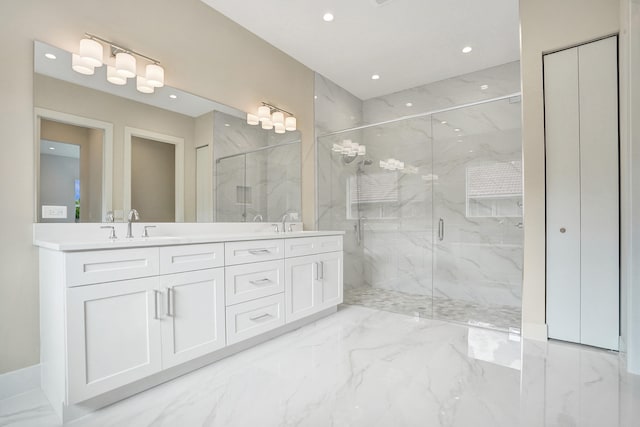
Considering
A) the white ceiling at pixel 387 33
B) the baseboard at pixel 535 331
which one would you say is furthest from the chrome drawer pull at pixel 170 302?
the baseboard at pixel 535 331

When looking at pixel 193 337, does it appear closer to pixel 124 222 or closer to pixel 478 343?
pixel 124 222

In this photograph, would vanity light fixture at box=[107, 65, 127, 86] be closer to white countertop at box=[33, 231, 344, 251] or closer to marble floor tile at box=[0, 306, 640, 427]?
white countertop at box=[33, 231, 344, 251]

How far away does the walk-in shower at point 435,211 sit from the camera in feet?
10.5

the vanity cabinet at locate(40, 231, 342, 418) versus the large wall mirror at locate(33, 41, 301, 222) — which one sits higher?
the large wall mirror at locate(33, 41, 301, 222)

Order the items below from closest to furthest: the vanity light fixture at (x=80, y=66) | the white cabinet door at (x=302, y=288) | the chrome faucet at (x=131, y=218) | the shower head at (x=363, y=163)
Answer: the vanity light fixture at (x=80, y=66) < the chrome faucet at (x=131, y=218) < the white cabinet door at (x=302, y=288) < the shower head at (x=363, y=163)

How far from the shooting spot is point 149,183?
224 cm

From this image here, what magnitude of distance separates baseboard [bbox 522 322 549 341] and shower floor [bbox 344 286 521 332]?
0.17m

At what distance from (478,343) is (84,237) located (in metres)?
2.84

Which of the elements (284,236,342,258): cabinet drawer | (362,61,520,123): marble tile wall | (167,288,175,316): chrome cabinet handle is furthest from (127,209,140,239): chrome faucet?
(362,61,520,123): marble tile wall

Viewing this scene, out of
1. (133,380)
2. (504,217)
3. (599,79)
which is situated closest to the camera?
(133,380)

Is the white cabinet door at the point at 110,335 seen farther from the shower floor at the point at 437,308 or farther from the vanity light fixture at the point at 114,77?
the shower floor at the point at 437,308

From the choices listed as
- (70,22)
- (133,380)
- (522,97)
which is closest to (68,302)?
(133,380)

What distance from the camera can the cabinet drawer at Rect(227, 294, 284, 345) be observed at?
2.09 metres

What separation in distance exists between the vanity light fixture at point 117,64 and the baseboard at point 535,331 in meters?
3.38
